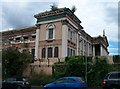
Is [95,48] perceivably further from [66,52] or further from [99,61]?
[99,61]

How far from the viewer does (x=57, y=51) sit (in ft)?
147

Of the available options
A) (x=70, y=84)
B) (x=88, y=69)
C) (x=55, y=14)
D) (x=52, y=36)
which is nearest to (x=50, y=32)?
(x=52, y=36)

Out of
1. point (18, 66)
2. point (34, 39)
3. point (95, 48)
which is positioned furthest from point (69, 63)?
point (95, 48)

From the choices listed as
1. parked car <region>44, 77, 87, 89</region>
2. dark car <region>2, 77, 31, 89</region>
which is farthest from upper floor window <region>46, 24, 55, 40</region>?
parked car <region>44, 77, 87, 89</region>

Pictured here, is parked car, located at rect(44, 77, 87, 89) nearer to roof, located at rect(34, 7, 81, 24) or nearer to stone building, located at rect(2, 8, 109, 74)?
stone building, located at rect(2, 8, 109, 74)

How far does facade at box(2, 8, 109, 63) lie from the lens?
4428cm

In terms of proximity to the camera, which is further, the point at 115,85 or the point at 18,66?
the point at 18,66

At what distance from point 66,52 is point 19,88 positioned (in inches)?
719

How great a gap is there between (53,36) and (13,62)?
34.7ft

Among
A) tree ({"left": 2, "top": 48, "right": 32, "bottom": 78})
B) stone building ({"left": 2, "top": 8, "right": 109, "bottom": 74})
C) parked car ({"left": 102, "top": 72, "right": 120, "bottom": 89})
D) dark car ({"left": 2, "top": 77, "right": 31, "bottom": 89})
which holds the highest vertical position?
stone building ({"left": 2, "top": 8, "right": 109, "bottom": 74})

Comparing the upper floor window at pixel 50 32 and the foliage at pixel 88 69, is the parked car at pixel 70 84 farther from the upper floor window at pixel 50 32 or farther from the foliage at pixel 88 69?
the upper floor window at pixel 50 32

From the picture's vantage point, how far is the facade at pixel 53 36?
44.3 meters

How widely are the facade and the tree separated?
5.16m

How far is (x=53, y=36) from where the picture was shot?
4569 centimetres
